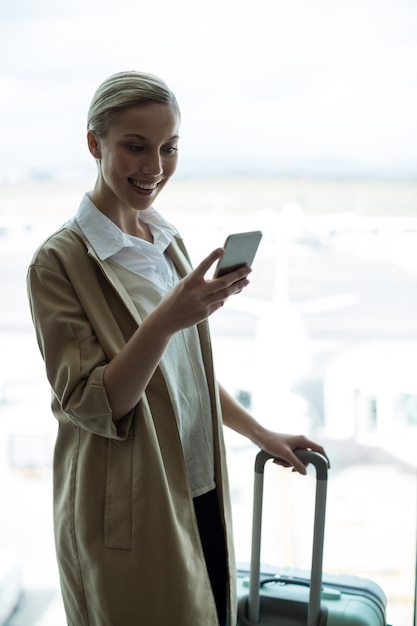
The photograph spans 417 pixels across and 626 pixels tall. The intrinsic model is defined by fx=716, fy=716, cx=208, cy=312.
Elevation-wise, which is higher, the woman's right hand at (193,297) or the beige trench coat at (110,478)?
the woman's right hand at (193,297)

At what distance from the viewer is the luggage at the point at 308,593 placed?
5.02ft

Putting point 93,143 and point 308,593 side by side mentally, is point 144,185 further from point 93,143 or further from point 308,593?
point 308,593

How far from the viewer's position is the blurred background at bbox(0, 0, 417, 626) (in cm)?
189

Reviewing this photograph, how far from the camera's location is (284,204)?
2.02 m

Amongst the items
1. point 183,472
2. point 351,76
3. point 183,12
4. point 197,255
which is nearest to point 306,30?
point 351,76

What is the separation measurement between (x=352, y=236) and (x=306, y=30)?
1.83 ft

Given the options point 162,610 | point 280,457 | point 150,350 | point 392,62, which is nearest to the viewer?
point 150,350

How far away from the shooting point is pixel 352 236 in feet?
6.55

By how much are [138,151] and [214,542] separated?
757 millimetres

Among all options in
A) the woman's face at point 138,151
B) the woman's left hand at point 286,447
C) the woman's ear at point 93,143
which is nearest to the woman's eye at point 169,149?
the woman's face at point 138,151

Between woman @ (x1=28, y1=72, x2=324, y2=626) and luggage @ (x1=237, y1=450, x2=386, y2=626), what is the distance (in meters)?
0.27

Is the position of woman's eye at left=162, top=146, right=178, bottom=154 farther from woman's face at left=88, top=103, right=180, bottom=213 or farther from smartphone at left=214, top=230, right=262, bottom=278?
smartphone at left=214, top=230, right=262, bottom=278

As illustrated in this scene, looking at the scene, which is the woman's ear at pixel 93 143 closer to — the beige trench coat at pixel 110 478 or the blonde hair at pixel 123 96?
the blonde hair at pixel 123 96

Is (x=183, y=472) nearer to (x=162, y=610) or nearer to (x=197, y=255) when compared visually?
(x=162, y=610)
